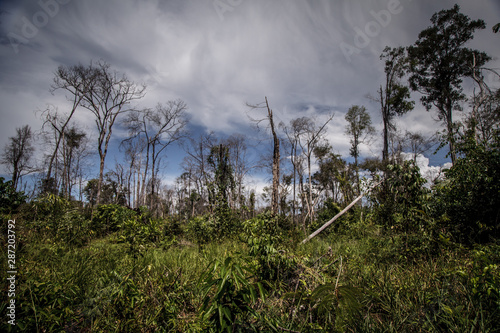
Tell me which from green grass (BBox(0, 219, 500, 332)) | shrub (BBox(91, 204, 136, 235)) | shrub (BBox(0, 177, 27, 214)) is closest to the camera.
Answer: green grass (BBox(0, 219, 500, 332))

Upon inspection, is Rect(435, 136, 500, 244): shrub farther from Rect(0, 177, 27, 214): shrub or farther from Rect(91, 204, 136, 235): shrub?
Rect(0, 177, 27, 214): shrub

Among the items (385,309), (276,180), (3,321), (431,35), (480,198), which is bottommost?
(385,309)

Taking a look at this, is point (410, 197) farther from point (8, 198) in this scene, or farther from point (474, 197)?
point (8, 198)

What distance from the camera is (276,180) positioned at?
6.76m

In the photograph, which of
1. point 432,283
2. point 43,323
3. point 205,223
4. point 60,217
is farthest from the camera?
point 205,223

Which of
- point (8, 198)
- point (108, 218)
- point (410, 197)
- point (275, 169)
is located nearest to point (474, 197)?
point (410, 197)

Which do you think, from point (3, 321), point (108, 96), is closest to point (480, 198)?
point (3, 321)

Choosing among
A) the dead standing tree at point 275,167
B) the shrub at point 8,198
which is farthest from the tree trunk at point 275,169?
the shrub at point 8,198

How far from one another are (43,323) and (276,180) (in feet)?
18.9

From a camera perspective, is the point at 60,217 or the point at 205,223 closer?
the point at 60,217

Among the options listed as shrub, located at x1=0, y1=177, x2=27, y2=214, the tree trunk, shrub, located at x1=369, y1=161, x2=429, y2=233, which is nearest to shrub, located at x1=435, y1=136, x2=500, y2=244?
shrub, located at x1=369, y1=161, x2=429, y2=233

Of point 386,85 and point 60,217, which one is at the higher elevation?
point 386,85

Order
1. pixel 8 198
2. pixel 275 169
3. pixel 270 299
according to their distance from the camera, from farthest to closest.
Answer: pixel 275 169 < pixel 8 198 < pixel 270 299

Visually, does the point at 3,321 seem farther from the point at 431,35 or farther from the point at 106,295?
the point at 431,35
